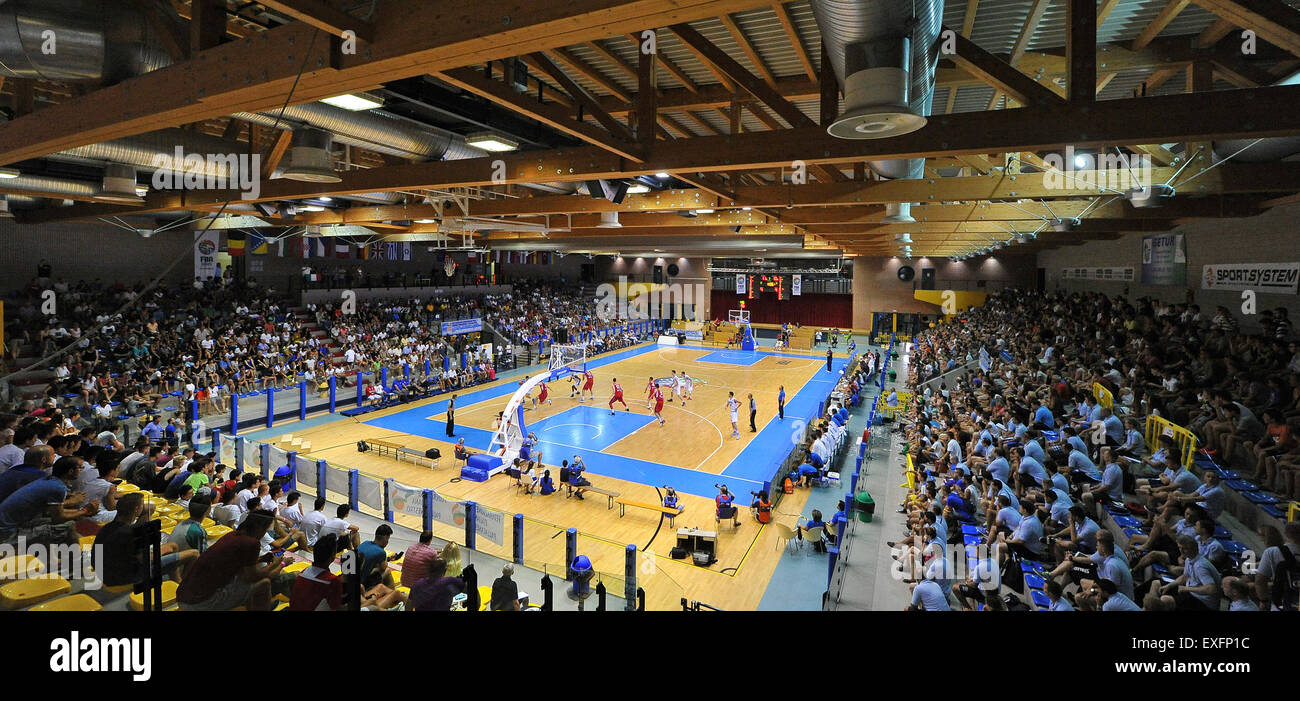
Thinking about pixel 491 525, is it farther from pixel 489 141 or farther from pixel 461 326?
pixel 461 326

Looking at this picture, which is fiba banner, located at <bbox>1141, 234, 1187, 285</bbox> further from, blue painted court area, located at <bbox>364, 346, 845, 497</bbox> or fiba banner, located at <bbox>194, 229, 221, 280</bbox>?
fiba banner, located at <bbox>194, 229, 221, 280</bbox>

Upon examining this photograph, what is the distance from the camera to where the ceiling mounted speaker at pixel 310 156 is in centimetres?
745

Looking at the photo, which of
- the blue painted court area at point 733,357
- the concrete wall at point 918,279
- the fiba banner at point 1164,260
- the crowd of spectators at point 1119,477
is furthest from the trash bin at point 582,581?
the concrete wall at point 918,279

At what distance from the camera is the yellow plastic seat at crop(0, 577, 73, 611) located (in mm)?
5051

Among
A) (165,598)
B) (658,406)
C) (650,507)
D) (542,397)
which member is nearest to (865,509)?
(650,507)

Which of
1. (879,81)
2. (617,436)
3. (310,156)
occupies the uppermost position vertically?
(310,156)

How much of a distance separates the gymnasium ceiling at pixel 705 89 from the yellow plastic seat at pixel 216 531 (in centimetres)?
454

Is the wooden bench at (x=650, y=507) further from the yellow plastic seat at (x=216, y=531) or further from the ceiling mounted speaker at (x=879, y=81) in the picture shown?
the ceiling mounted speaker at (x=879, y=81)

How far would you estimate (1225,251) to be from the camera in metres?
12.6

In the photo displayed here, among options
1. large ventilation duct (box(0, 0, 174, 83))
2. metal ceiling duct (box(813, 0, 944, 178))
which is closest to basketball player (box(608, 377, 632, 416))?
large ventilation duct (box(0, 0, 174, 83))

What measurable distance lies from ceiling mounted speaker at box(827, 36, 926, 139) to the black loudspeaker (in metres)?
45.4

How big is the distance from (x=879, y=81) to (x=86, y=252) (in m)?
31.0

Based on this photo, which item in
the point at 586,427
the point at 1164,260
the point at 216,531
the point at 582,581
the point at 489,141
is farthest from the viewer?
the point at 586,427
